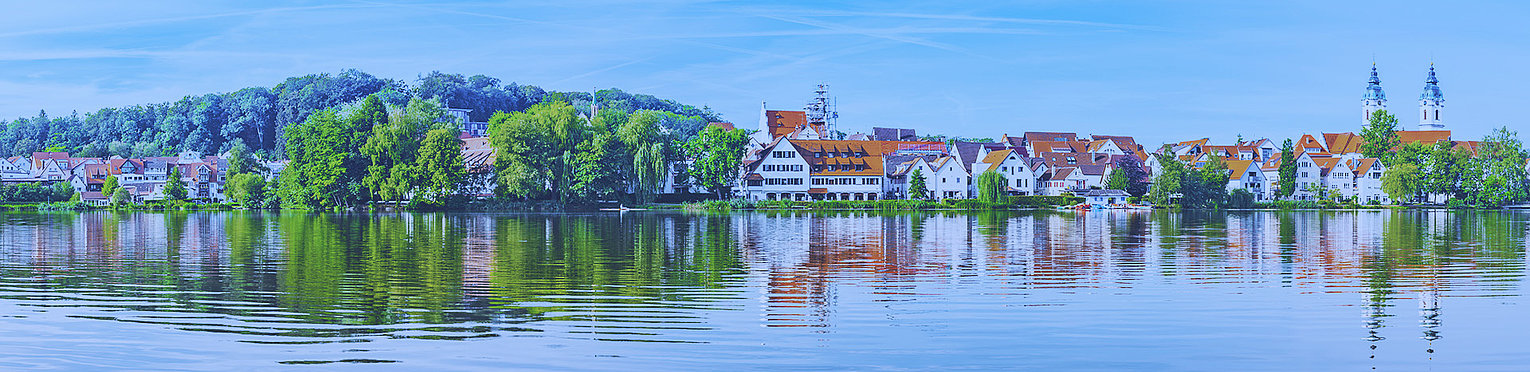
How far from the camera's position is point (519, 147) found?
67.6m

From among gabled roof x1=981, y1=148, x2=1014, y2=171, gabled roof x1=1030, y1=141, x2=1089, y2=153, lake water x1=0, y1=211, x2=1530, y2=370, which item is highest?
gabled roof x1=1030, y1=141, x2=1089, y2=153

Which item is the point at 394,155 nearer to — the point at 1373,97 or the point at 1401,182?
the point at 1401,182

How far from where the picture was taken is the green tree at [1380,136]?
10875cm

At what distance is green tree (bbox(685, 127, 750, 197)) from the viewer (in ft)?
264

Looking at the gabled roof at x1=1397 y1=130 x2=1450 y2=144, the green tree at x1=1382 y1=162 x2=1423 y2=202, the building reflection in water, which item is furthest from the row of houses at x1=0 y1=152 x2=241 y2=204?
the gabled roof at x1=1397 y1=130 x2=1450 y2=144

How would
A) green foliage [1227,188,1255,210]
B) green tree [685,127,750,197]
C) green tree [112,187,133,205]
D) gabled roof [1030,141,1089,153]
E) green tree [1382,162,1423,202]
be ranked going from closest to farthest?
green tree [685,127,750,197] < green foliage [1227,188,1255,210] < green tree [112,187,133,205] < green tree [1382,162,1423,202] < gabled roof [1030,141,1089,153]

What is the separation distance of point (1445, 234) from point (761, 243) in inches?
852

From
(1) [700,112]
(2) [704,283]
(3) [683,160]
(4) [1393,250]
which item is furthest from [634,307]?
(1) [700,112]

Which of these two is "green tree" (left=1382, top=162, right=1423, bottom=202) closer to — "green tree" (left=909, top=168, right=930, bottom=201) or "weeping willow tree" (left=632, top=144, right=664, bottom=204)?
"green tree" (left=909, top=168, right=930, bottom=201)

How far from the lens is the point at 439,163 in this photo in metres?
67.9

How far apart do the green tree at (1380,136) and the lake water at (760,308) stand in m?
88.0

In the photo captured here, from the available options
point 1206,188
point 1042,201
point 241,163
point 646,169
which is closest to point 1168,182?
point 1206,188

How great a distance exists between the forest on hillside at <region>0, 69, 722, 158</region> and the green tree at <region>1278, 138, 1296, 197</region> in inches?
2438

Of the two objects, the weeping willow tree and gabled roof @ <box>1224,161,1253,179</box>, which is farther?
gabled roof @ <box>1224,161,1253,179</box>
